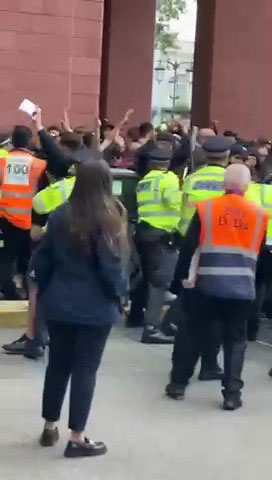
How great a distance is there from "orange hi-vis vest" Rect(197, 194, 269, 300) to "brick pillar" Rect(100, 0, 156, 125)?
1710cm

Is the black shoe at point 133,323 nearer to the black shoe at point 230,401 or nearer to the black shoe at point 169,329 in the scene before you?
the black shoe at point 169,329

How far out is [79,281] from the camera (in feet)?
22.1

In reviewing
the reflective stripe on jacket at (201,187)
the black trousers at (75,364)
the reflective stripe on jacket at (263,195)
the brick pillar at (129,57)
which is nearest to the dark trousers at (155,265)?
the reflective stripe on jacket at (201,187)

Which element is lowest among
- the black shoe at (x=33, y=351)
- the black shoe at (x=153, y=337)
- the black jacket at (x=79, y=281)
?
the black shoe at (x=153, y=337)

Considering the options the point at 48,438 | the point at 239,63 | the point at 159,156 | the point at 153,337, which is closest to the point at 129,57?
the point at 239,63

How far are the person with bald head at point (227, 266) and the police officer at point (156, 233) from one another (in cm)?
208

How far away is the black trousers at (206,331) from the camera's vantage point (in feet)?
27.0

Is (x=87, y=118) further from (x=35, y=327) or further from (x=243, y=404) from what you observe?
(x=243, y=404)

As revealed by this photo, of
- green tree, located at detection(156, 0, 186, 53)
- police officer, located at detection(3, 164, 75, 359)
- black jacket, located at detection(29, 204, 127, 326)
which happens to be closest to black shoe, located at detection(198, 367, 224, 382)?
police officer, located at detection(3, 164, 75, 359)

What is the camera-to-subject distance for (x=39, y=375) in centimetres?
902

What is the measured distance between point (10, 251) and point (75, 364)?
15.7 feet

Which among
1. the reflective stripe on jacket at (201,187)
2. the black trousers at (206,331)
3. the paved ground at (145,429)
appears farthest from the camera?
the reflective stripe on jacket at (201,187)

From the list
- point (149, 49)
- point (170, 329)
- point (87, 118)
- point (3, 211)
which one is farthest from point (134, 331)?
A: point (149, 49)

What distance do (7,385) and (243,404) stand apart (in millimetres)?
1789
